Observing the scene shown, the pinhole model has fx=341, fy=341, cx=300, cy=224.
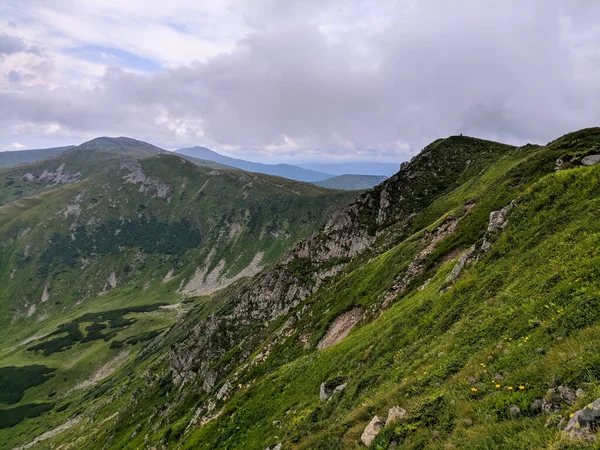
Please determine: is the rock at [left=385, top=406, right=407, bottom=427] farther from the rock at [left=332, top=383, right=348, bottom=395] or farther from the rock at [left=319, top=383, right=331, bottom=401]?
the rock at [left=319, top=383, right=331, bottom=401]

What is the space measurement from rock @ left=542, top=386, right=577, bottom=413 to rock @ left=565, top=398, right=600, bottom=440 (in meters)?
1.61

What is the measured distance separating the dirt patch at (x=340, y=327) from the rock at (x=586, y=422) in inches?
1252

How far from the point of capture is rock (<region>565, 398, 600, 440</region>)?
8.20m

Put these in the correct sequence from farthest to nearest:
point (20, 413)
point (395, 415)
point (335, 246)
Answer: point (20, 413)
point (335, 246)
point (395, 415)

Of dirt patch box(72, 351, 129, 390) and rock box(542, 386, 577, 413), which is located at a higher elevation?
rock box(542, 386, 577, 413)

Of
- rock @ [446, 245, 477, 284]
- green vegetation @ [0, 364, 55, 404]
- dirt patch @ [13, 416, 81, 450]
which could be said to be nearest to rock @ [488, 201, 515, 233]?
rock @ [446, 245, 477, 284]

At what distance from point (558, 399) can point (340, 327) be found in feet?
109

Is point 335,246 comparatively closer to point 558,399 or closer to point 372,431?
point 372,431

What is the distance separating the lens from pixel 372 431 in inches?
591

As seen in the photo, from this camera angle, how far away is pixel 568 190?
82.2ft

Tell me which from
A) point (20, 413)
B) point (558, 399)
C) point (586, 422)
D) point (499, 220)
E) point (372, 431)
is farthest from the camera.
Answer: point (20, 413)

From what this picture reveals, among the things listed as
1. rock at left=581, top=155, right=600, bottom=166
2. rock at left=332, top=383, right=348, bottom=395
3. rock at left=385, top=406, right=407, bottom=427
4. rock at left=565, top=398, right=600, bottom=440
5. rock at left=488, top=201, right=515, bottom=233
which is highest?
rock at left=581, top=155, right=600, bottom=166

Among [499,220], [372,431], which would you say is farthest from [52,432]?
[499,220]

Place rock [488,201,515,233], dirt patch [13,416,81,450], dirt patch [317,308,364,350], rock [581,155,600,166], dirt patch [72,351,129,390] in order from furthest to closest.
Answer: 1. dirt patch [72,351,129,390]
2. dirt patch [13,416,81,450]
3. rock [581,155,600,166]
4. dirt patch [317,308,364,350]
5. rock [488,201,515,233]
